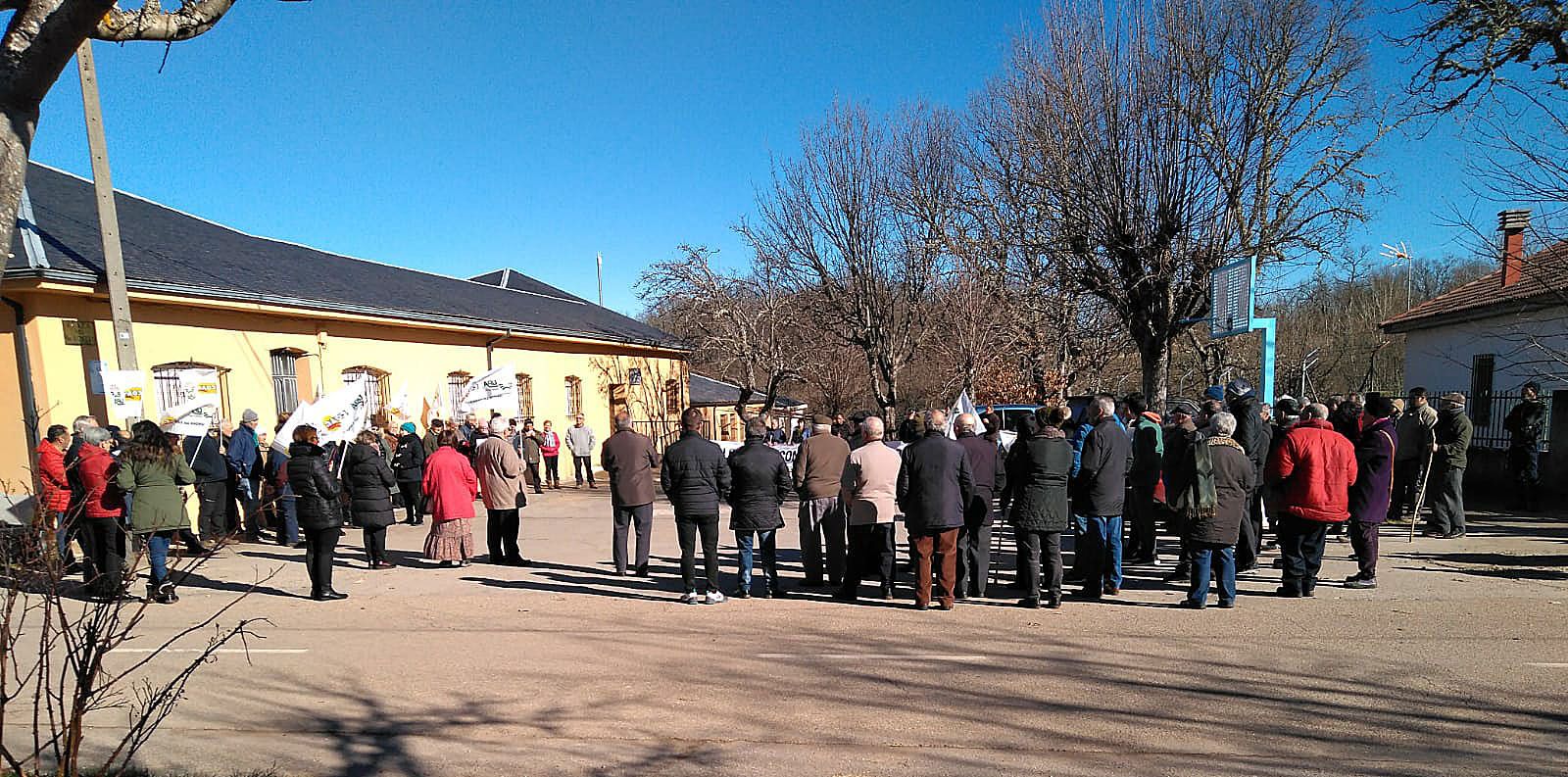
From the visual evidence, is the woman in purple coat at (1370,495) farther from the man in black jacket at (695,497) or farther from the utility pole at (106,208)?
the utility pole at (106,208)

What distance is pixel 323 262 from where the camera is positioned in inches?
761

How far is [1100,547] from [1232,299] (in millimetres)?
6446

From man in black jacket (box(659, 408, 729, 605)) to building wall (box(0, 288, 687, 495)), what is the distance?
805 centimetres

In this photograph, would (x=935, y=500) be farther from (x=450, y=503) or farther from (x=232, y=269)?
(x=232, y=269)

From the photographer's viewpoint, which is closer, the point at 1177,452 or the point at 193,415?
the point at 1177,452

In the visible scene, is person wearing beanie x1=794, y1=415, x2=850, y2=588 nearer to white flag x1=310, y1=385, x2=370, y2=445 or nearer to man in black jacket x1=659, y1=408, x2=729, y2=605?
man in black jacket x1=659, y1=408, x2=729, y2=605

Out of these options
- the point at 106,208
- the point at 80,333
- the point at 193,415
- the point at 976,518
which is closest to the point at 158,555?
the point at 106,208

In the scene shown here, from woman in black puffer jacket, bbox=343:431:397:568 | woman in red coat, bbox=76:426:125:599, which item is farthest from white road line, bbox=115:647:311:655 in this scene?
woman in black puffer jacket, bbox=343:431:397:568

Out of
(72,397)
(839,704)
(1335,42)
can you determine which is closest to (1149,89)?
(1335,42)

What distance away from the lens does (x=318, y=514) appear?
25.5 ft

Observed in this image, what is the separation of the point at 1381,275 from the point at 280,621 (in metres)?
45.5

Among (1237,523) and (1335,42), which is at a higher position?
(1335,42)

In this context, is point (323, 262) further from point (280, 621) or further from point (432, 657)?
point (432, 657)

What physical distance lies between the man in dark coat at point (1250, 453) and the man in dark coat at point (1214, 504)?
1.32 m
